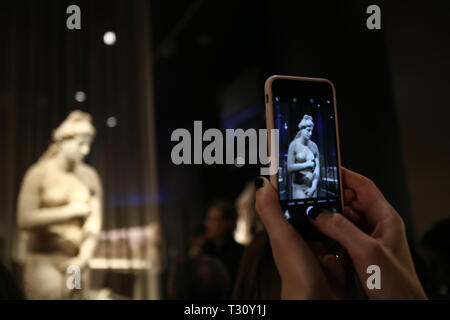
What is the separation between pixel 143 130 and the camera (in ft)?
3.89

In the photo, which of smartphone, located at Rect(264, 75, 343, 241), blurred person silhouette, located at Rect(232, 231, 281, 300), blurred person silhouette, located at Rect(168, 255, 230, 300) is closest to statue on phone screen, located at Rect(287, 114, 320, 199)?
smartphone, located at Rect(264, 75, 343, 241)

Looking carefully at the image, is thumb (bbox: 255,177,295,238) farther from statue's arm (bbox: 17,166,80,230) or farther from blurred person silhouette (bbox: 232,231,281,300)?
statue's arm (bbox: 17,166,80,230)

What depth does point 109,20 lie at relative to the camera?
2.74 feet

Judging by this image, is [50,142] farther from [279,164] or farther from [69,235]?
[279,164]

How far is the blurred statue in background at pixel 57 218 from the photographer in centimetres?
63

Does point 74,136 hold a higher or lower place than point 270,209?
higher

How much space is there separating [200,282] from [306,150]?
1.18 ft

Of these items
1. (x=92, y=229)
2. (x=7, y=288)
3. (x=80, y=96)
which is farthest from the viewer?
(x=80, y=96)

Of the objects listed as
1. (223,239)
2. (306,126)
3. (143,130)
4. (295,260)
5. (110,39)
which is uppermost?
(110,39)

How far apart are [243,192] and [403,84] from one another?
71.6 inches

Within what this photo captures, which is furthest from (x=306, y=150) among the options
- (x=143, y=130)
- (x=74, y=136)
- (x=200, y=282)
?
(x=143, y=130)

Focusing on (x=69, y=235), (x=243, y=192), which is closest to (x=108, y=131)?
(x=69, y=235)

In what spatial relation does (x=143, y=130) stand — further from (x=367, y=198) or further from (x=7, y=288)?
(x=367, y=198)
